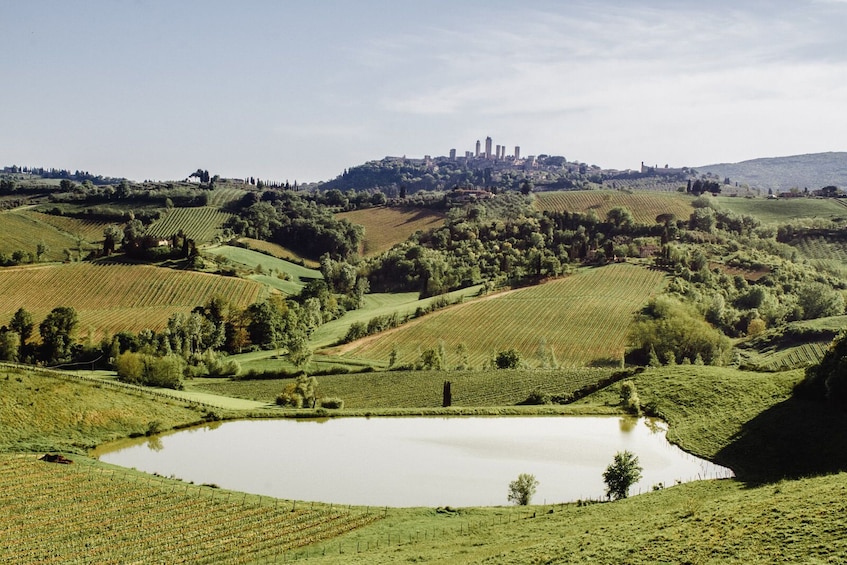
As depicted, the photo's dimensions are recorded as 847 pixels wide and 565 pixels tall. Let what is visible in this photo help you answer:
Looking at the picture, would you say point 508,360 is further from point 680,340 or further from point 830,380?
point 830,380

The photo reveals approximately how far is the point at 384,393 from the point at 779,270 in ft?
326

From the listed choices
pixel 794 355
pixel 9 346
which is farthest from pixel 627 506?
pixel 9 346

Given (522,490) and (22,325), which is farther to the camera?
(22,325)

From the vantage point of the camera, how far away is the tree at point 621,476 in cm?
4466

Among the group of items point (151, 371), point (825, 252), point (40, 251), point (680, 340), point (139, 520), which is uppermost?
point (825, 252)

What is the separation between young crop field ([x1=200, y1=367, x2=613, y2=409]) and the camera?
7419cm

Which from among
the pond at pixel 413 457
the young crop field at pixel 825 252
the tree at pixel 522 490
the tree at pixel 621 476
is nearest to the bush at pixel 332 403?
the pond at pixel 413 457

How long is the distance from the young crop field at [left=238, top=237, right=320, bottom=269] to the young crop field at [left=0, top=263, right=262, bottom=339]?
51.1 metres

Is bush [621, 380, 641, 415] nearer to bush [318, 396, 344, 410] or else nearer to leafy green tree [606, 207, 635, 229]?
bush [318, 396, 344, 410]

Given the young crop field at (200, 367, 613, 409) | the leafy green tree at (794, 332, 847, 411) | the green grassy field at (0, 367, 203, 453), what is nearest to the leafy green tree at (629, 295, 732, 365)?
the young crop field at (200, 367, 613, 409)

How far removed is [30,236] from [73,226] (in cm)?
2652

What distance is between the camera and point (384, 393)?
77750 millimetres

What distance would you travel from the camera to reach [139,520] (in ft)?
130

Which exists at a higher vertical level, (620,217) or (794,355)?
(620,217)
